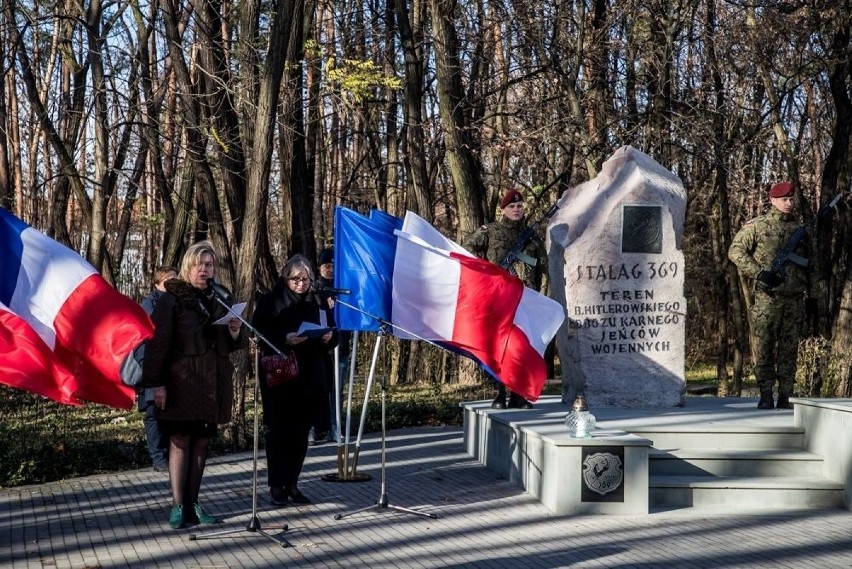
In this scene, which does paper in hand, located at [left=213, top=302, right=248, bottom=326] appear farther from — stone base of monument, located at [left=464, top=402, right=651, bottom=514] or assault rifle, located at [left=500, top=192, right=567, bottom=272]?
assault rifle, located at [left=500, top=192, right=567, bottom=272]

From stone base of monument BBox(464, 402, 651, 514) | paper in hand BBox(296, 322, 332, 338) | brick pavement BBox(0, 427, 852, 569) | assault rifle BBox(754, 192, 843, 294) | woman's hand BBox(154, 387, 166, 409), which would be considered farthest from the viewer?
assault rifle BBox(754, 192, 843, 294)

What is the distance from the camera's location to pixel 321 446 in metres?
14.4

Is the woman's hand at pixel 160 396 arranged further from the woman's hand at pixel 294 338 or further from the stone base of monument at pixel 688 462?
the stone base of monument at pixel 688 462

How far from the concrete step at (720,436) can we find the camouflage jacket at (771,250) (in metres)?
1.95

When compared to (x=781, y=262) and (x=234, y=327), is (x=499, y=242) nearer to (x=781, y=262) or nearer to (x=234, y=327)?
(x=781, y=262)

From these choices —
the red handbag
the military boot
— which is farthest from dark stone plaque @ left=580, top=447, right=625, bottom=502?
the military boot

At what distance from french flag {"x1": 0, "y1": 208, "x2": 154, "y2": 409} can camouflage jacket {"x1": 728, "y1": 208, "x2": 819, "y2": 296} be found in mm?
6766

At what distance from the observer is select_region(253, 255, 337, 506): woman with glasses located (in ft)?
32.0

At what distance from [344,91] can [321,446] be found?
980cm

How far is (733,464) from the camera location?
10.7m

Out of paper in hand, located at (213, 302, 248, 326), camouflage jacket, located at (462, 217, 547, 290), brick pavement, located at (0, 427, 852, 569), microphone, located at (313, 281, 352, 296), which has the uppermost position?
camouflage jacket, located at (462, 217, 547, 290)

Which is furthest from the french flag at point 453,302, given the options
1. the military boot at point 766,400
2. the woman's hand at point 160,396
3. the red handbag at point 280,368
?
the military boot at point 766,400

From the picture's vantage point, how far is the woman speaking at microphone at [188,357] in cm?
880

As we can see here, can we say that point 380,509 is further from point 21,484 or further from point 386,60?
point 386,60
